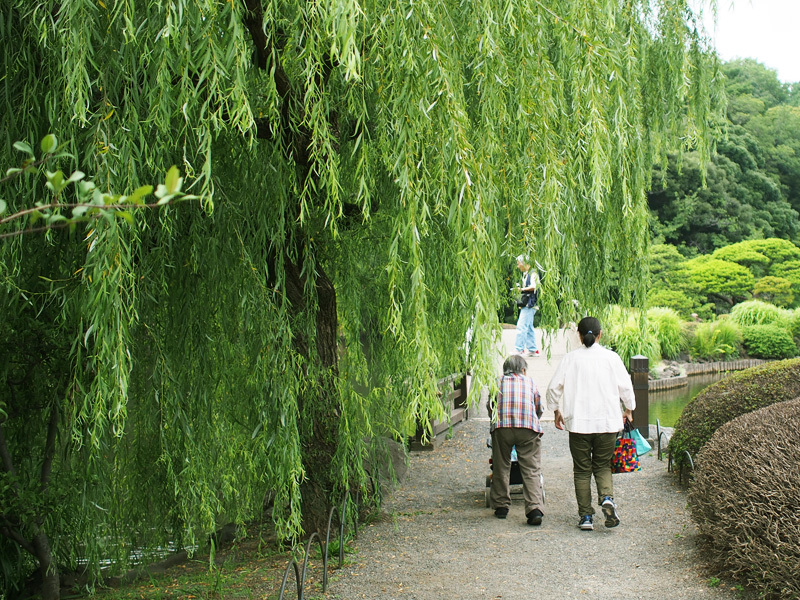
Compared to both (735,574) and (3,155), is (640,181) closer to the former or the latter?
(735,574)

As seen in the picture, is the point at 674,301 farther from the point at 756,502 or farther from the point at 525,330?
the point at 756,502

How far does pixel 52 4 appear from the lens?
3174mm

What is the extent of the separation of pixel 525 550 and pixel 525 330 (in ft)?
27.6

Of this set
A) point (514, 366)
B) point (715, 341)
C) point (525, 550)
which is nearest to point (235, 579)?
point (525, 550)

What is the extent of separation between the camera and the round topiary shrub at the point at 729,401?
21.3 feet

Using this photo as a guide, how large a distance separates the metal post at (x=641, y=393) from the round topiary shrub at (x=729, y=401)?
6.57ft

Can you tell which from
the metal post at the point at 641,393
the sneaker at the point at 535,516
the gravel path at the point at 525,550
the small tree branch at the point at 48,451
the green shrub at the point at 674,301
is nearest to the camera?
the gravel path at the point at 525,550

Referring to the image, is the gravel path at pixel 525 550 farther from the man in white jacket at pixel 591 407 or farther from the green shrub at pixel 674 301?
the green shrub at pixel 674 301

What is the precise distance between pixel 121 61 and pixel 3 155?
2.21 ft

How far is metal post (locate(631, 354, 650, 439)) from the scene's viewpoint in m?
9.13

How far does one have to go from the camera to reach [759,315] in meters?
22.7

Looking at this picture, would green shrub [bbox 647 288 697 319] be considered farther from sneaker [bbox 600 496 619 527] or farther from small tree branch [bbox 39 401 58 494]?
small tree branch [bbox 39 401 58 494]

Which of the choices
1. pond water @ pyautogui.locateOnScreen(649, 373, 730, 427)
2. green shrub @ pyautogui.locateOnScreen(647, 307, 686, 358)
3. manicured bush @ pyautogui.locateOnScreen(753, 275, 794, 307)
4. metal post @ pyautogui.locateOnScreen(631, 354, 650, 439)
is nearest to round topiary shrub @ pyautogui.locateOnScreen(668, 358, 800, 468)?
metal post @ pyautogui.locateOnScreen(631, 354, 650, 439)

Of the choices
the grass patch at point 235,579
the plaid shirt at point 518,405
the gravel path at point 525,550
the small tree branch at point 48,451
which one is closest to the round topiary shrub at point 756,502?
the gravel path at point 525,550
